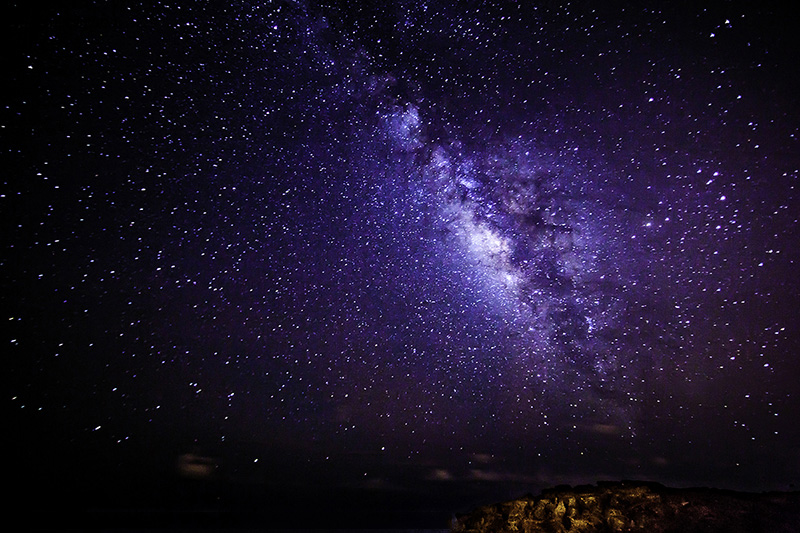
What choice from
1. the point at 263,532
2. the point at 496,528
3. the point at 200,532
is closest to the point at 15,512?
the point at 200,532

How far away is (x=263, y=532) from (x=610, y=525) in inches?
3965

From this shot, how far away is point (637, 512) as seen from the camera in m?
6.70

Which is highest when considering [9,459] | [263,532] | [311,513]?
[9,459]

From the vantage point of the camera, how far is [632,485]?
7.45 meters

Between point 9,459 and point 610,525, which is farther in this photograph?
point 9,459

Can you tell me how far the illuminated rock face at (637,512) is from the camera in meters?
6.05

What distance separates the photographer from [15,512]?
111750 millimetres

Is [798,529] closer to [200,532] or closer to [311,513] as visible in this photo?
[200,532]

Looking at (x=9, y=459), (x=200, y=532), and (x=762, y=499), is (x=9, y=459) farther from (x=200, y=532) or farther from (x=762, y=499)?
(x=762, y=499)

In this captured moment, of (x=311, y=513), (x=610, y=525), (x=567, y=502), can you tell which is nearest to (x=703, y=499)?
(x=610, y=525)

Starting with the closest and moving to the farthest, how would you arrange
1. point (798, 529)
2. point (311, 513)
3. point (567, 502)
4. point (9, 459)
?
point (798, 529) → point (567, 502) → point (9, 459) → point (311, 513)

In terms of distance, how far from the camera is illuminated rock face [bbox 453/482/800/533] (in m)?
6.05

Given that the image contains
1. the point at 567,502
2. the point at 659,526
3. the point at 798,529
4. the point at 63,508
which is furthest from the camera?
the point at 63,508

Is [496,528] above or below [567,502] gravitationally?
below
